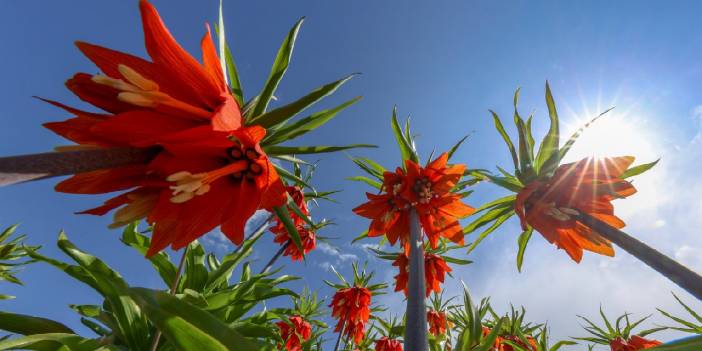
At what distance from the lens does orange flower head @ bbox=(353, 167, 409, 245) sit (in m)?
2.18

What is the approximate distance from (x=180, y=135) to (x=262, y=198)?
298 mm

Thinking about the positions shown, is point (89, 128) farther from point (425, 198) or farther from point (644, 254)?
point (425, 198)

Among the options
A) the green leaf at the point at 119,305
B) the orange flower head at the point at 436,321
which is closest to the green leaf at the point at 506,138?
the green leaf at the point at 119,305

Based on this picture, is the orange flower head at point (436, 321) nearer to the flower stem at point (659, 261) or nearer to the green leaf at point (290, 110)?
the flower stem at point (659, 261)

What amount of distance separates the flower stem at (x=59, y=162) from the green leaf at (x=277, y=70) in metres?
0.42

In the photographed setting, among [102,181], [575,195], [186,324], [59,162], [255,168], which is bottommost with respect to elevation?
[186,324]

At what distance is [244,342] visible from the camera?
470 mm

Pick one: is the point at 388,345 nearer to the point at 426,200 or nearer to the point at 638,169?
the point at 426,200

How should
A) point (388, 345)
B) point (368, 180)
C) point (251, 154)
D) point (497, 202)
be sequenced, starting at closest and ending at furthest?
point (251, 154)
point (497, 202)
point (368, 180)
point (388, 345)

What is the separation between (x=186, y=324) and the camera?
1.57 ft

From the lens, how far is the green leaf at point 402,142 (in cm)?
226

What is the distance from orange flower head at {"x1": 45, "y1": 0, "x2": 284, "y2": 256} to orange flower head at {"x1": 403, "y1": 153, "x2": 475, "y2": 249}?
136 cm

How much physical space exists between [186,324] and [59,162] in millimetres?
305

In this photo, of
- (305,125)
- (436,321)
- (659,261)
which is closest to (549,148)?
(659,261)
